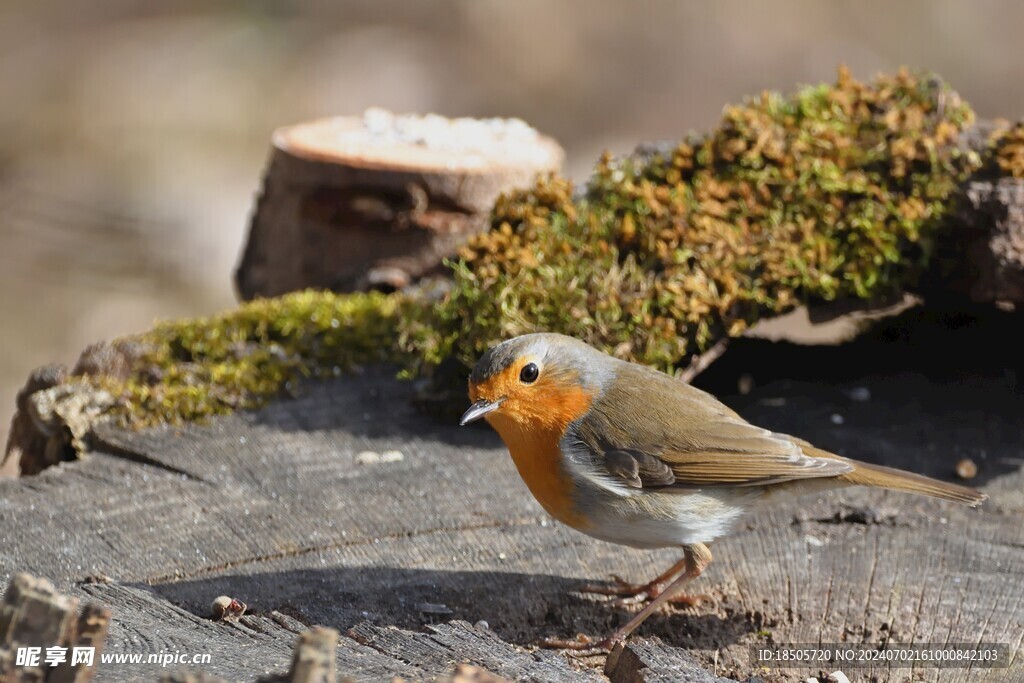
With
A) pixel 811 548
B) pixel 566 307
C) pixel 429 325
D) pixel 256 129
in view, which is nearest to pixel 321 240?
pixel 429 325

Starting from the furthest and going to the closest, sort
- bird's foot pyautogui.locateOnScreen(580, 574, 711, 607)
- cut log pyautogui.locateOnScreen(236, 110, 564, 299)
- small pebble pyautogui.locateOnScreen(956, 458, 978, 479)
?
1. cut log pyautogui.locateOnScreen(236, 110, 564, 299)
2. small pebble pyautogui.locateOnScreen(956, 458, 978, 479)
3. bird's foot pyautogui.locateOnScreen(580, 574, 711, 607)

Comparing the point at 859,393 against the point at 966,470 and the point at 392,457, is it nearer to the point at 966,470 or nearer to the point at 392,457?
the point at 966,470

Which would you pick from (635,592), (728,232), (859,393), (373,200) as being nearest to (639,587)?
(635,592)

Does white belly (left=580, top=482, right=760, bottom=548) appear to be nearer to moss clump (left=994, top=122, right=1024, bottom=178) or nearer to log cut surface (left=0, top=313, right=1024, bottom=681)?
log cut surface (left=0, top=313, right=1024, bottom=681)

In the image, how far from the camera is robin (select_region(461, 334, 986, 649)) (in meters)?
3.33

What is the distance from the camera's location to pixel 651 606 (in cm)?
333

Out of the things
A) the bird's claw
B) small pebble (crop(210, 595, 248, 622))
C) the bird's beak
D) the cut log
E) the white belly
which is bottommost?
small pebble (crop(210, 595, 248, 622))

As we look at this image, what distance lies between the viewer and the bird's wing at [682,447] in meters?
3.40

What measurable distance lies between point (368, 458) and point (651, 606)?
1332 millimetres

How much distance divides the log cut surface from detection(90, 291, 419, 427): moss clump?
0.15 meters

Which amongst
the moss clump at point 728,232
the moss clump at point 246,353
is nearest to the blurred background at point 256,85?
the moss clump at point 246,353

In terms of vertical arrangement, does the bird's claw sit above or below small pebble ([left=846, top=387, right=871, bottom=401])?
below

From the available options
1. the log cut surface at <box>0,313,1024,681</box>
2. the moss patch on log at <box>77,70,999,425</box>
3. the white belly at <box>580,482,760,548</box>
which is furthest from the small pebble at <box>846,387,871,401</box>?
the white belly at <box>580,482,760,548</box>

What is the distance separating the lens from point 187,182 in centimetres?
1062
